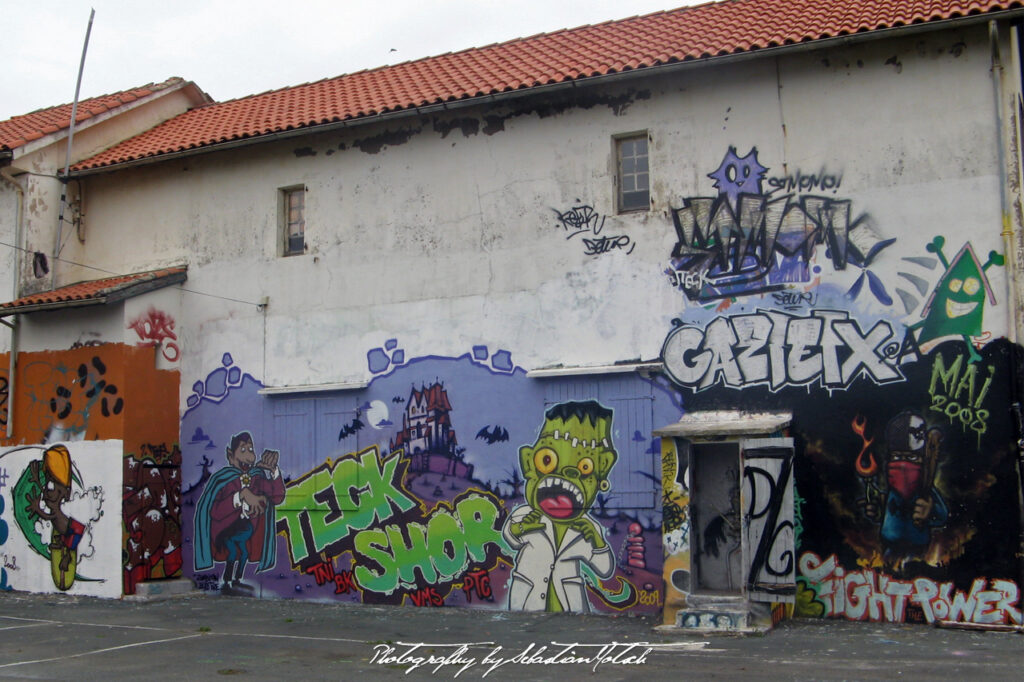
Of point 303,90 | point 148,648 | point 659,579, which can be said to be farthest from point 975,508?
point 303,90

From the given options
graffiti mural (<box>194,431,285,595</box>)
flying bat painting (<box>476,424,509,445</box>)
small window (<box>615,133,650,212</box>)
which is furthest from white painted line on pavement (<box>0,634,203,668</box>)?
small window (<box>615,133,650,212</box>)

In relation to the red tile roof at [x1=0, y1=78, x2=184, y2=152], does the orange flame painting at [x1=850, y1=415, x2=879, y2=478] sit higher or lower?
lower

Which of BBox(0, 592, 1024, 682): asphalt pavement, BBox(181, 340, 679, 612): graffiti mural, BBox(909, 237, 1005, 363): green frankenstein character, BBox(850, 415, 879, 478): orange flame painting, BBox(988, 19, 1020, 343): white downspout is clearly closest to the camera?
BBox(0, 592, 1024, 682): asphalt pavement

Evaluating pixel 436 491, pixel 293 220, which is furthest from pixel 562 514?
pixel 293 220

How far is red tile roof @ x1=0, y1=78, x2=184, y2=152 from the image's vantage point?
17359 mm

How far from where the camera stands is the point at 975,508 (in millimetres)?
11266

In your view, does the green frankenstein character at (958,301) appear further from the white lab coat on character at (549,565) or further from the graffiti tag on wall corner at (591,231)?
the white lab coat on character at (549,565)

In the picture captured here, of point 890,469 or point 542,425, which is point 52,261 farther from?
point 890,469

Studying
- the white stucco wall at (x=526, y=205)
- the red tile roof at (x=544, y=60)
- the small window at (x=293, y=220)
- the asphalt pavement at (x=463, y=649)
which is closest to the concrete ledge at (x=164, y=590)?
the asphalt pavement at (x=463, y=649)

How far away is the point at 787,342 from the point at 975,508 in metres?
2.73

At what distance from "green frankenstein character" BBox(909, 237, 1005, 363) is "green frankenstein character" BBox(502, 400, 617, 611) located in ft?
13.0

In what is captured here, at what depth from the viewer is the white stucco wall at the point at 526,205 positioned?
1189 centimetres

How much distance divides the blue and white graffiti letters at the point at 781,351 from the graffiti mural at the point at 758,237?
0.38m

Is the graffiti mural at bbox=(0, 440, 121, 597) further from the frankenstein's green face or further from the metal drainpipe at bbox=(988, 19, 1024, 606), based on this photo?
the metal drainpipe at bbox=(988, 19, 1024, 606)
